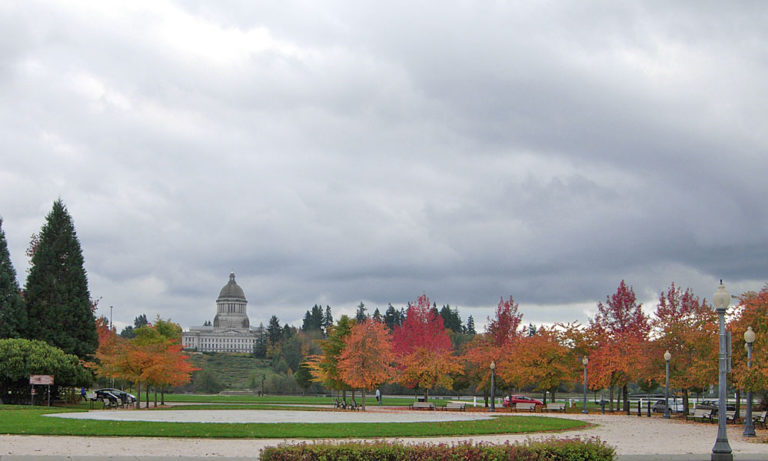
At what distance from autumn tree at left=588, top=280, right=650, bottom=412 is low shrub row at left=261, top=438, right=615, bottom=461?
43568 mm

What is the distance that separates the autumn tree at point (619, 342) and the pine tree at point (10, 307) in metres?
47.8

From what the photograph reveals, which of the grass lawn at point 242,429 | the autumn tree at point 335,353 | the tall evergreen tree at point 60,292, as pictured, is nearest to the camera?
the grass lawn at point 242,429

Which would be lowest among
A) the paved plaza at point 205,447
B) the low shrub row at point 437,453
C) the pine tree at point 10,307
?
the paved plaza at point 205,447

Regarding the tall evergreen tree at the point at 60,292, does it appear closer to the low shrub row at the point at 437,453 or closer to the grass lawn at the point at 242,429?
the grass lawn at the point at 242,429

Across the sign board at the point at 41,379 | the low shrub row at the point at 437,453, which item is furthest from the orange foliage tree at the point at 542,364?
the low shrub row at the point at 437,453

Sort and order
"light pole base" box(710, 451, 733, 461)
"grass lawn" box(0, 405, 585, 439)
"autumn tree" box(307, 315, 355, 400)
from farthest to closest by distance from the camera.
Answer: "autumn tree" box(307, 315, 355, 400), "grass lawn" box(0, 405, 585, 439), "light pole base" box(710, 451, 733, 461)

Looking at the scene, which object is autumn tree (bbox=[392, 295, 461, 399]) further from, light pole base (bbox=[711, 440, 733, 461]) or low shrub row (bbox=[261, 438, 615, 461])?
low shrub row (bbox=[261, 438, 615, 461])

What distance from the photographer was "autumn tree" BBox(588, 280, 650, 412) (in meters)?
58.4

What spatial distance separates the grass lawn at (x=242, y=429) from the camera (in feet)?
89.4

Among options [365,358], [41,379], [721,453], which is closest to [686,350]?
[365,358]

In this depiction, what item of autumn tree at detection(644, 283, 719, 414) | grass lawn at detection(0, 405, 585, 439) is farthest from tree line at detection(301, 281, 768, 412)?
grass lawn at detection(0, 405, 585, 439)

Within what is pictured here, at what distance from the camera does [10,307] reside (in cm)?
5872

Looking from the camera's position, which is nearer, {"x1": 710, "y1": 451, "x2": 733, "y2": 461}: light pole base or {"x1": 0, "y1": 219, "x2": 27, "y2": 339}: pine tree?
{"x1": 710, "y1": 451, "x2": 733, "y2": 461}: light pole base

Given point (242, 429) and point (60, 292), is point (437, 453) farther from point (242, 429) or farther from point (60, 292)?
point (60, 292)
